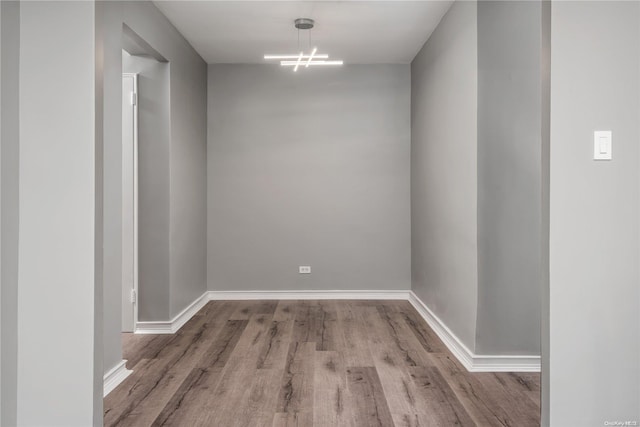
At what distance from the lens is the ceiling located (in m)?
3.69

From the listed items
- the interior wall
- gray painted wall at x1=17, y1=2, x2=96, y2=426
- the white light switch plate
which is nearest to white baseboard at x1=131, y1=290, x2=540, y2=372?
the interior wall

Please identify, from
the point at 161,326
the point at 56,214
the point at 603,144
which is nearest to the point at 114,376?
the point at 161,326

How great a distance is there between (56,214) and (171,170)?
86.9 inches

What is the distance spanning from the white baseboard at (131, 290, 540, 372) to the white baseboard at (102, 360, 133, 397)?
3.03 ft

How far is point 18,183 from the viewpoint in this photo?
1870 mm

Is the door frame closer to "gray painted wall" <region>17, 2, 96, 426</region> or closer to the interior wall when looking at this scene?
the interior wall

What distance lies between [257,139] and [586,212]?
13.2ft

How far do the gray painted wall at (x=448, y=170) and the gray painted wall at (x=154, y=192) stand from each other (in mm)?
2287

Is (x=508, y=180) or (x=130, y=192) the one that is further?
(x=130, y=192)

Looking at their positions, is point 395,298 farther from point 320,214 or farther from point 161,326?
point 161,326

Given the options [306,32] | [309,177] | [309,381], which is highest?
[306,32]

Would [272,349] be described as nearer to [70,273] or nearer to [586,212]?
[70,273]

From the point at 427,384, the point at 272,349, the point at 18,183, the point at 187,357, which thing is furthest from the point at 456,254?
the point at 18,183

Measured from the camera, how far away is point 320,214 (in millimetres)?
5359
